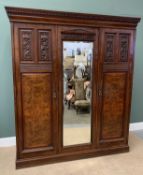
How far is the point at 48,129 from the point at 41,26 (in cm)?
126

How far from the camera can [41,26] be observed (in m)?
2.15

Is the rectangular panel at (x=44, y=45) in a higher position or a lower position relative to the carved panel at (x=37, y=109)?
higher

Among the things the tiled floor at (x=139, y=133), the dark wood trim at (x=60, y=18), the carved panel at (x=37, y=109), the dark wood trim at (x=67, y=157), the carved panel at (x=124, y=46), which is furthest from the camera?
the tiled floor at (x=139, y=133)

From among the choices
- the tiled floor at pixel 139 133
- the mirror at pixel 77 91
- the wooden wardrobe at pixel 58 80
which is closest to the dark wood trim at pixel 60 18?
the wooden wardrobe at pixel 58 80

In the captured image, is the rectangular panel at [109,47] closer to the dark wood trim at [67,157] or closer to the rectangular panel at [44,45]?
the rectangular panel at [44,45]

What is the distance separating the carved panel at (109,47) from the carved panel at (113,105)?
0.21 m

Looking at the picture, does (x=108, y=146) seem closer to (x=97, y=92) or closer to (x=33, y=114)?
(x=97, y=92)

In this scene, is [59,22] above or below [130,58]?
above

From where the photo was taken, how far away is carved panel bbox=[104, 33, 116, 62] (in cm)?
243

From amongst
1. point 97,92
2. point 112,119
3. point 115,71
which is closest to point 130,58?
point 115,71

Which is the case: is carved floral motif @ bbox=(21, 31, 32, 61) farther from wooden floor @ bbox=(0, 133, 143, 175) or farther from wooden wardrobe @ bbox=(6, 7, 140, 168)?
wooden floor @ bbox=(0, 133, 143, 175)

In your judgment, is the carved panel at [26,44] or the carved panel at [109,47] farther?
the carved panel at [109,47]

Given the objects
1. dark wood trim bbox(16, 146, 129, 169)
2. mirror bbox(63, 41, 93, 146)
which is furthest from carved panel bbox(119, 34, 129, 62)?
dark wood trim bbox(16, 146, 129, 169)

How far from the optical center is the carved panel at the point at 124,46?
248 centimetres
